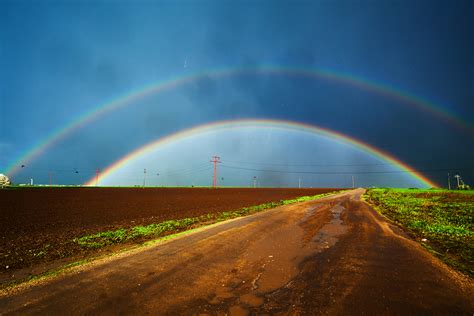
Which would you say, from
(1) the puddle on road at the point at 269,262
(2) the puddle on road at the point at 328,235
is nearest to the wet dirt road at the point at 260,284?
(1) the puddle on road at the point at 269,262

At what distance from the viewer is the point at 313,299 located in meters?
4.85

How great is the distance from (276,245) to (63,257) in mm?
7992

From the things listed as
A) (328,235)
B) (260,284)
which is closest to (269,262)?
(260,284)

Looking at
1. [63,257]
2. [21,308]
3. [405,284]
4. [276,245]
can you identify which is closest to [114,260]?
[63,257]

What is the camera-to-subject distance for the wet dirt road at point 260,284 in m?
4.64

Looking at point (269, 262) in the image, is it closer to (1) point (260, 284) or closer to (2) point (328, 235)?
(1) point (260, 284)

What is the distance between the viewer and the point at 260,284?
18.5 ft

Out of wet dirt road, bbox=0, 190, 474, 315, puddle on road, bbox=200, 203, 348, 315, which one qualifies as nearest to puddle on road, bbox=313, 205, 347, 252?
puddle on road, bbox=200, 203, 348, 315

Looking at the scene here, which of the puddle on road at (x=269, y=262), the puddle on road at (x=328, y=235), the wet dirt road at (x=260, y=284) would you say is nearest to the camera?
the wet dirt road at (x=260, y=284)

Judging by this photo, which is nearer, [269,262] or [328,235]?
[269,262]

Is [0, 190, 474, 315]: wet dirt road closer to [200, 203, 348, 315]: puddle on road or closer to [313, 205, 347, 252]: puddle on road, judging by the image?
[200, 203, 348, 315]: puddle on road

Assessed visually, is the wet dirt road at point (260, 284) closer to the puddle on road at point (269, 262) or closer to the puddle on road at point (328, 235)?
the puddle on road at point (269, 262)

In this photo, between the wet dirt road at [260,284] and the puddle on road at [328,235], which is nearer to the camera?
the wet dirt road at [260,284]

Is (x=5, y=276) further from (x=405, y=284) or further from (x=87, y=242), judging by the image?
(x=405, y=284)
